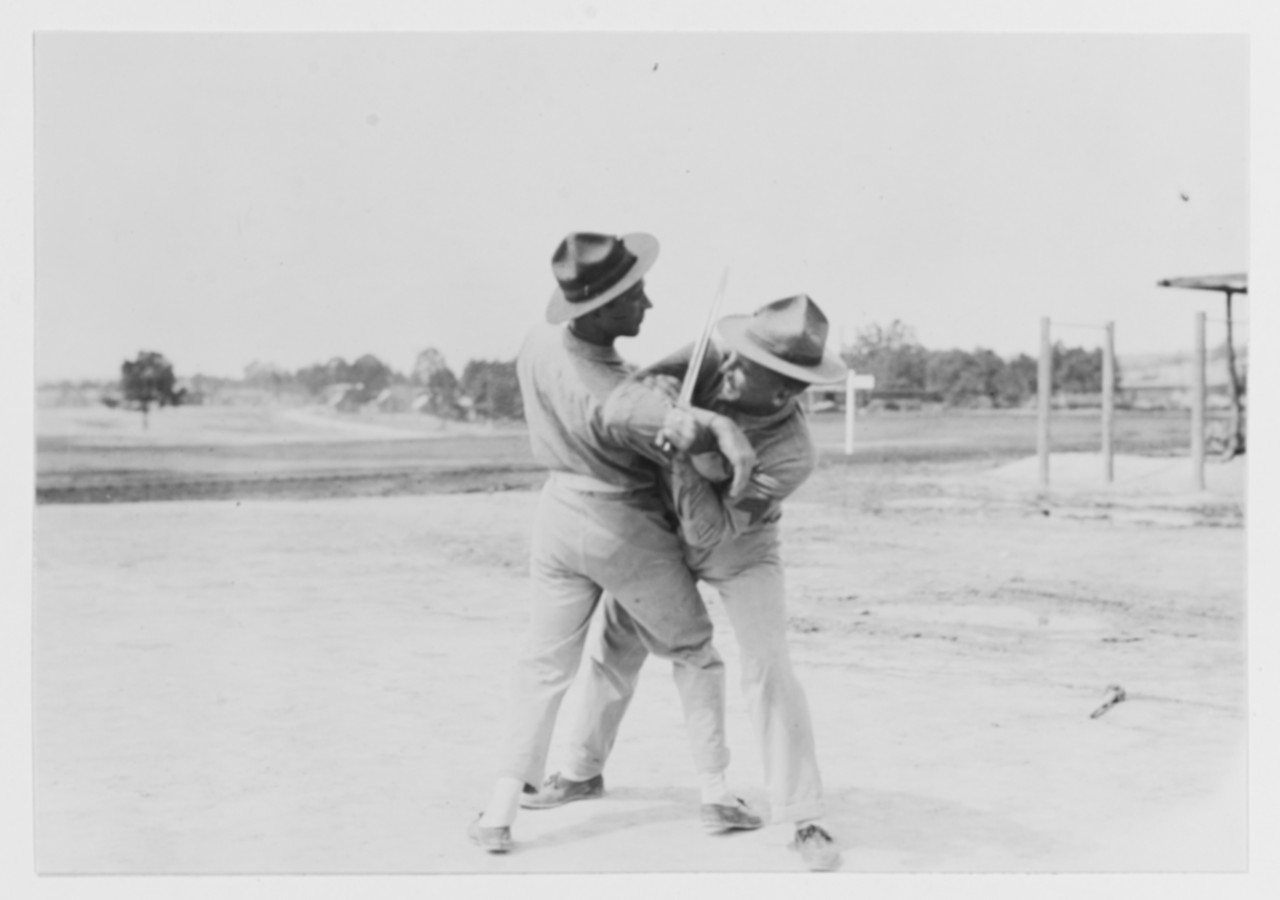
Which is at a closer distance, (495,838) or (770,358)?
(770,358)

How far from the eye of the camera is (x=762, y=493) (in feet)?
17.0

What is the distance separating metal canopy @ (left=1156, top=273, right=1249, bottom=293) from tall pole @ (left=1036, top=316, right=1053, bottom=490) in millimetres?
1014

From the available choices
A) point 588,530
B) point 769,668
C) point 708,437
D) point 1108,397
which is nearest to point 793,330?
point 708,437

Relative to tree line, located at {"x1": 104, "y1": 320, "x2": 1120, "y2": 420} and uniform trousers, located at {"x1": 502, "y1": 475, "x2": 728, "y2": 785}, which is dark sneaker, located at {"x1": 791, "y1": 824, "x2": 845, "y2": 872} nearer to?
uniform trousers, located at {"x1": 502, "y1": 475, "x2": 728, "y2": 785}

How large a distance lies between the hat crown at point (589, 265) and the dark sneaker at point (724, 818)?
6.19 ft

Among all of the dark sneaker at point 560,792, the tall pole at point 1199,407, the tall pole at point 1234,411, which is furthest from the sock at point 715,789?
the tall pole at point 1234,411

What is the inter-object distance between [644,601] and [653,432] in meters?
0.65

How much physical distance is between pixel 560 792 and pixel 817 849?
1077 millimetres

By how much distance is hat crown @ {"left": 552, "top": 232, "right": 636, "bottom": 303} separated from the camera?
5.24m

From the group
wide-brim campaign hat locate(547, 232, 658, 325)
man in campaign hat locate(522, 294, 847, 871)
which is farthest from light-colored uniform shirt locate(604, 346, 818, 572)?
wide-brim campaign hat locate(547, 232, 658, 325)

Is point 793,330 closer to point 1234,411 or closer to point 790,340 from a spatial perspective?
point 790,340

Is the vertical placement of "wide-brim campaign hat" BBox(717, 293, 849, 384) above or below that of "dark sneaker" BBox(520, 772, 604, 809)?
above

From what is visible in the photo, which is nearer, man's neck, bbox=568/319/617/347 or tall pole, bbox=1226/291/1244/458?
man's neck, bbox=568/319/617/347

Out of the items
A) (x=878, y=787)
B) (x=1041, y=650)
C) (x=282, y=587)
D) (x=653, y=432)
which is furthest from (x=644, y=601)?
(x=282, y=587)
